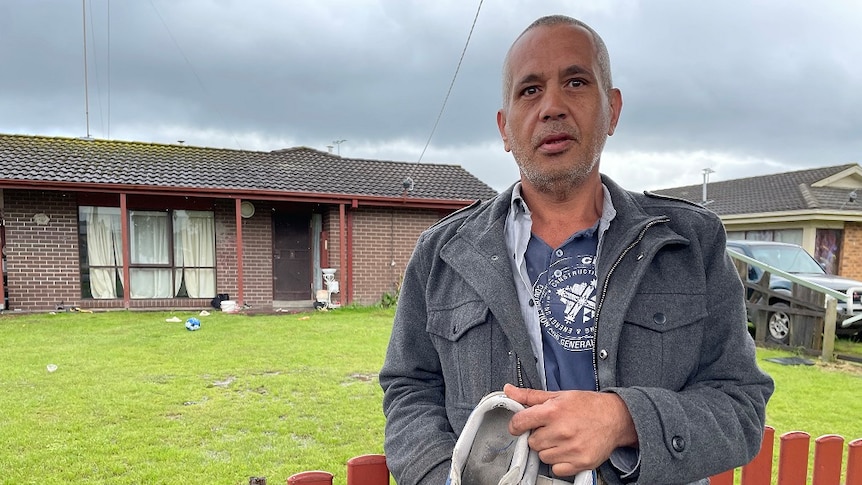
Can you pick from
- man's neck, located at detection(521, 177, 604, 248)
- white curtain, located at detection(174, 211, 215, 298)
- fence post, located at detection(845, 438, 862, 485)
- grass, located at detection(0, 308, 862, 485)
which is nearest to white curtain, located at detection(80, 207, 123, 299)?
white curtain, located at detection(174, 211, 215, 298)

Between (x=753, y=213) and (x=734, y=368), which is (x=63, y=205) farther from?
(x=753, y=213)

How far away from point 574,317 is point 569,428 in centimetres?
36

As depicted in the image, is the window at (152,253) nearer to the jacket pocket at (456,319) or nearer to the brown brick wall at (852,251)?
the jacket pocket at (456,319)

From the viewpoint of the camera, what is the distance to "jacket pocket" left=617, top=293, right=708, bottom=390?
1.25 metres

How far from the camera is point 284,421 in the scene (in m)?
4.48

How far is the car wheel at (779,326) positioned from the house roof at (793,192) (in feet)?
31.8

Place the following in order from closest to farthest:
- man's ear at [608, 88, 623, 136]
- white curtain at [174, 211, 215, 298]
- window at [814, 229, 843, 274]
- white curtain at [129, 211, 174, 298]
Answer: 1. man's ear at [608, 88, 623, 136]
2. white curtain at [129, 211, 174, 298]
3. white curtain at [174, 211, 215, 298]
4. window at [814, 229, 843, 274]

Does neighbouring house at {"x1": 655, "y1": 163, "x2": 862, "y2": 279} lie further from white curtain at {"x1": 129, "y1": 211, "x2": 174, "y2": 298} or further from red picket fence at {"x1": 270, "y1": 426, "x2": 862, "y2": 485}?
white curtain at {"x1": 129, "y1": 211, "x2": 174, "y2": 298}

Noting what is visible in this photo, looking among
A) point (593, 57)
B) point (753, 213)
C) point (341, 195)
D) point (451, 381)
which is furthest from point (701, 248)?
point (753, 213)

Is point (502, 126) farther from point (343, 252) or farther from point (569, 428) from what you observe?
point (343, 252)

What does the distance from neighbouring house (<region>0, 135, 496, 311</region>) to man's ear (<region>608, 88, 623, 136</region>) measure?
11.5 metres

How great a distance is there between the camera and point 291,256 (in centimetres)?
1386

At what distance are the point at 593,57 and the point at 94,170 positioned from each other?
524 inches

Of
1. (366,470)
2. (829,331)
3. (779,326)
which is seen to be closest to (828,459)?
(366,470)
